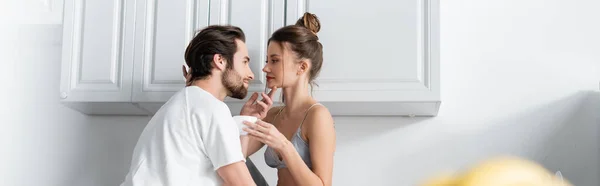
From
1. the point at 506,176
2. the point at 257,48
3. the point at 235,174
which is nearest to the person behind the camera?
the point at 506,176

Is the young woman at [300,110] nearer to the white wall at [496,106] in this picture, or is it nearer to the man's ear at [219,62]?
the man's ear at [219,62]

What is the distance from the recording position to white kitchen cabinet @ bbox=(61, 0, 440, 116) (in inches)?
68.6

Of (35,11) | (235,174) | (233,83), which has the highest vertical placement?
(35,11)

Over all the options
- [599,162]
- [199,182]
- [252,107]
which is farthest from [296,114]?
[599,162]

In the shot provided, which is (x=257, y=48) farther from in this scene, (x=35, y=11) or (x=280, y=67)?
(x=35, y=11)

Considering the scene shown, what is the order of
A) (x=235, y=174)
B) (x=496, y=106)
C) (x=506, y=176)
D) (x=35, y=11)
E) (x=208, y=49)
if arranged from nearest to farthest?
(x=506, y=176) < (x=235, y=174) < (x=208, y=49) < (x=496, y=106) < (x=35, y=11)

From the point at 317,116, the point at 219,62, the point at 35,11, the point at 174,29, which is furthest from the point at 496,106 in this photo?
the point at 35,11

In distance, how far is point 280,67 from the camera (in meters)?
1.70

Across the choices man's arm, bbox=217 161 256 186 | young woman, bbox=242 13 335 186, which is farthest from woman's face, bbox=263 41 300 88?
man's arm, bbox=217 161 256 186

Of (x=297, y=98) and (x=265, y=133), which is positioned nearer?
(x=265, y=133)

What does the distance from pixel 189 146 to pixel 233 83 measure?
259 millimetres

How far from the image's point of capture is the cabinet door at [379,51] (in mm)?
1729

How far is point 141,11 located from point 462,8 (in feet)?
3.43

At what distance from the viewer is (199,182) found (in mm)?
1465
